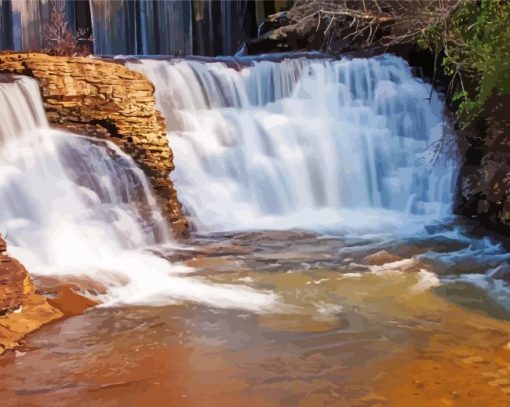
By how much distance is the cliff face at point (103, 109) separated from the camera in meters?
7.57

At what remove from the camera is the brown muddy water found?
3.32 m

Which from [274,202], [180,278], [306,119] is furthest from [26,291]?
[306,119]

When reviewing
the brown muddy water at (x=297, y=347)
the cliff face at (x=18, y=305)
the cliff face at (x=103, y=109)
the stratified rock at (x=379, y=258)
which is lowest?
the stratified rock at (x=379, y=258)

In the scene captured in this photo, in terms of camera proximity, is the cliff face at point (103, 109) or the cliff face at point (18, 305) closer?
the cliff face at point (18, 305)

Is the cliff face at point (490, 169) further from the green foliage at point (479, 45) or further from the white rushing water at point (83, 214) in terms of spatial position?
the white rushing water at point (83, 214)

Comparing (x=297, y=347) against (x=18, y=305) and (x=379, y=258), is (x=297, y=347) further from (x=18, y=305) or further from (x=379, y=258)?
(x=379, y=258)

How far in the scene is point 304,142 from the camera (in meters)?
9.98

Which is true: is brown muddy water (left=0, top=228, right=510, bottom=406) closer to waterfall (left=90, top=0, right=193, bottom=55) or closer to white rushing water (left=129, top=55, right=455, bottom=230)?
white rushing water (left=129, top=55, right=455, bottom=230)

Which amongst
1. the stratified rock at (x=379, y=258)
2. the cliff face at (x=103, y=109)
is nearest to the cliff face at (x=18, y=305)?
the stratified rock at (x=379, y=258)

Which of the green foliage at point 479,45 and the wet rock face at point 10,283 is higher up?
the green foliage at point 479,45

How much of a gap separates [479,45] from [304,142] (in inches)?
140

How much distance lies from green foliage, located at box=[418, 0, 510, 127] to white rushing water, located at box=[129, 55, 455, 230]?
1538 mm

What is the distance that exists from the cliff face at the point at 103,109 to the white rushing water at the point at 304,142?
2.58 feet

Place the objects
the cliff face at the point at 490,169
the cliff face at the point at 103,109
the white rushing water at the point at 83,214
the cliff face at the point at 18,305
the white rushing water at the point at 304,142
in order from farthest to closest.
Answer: the white rushing water at the point at 304,142 → the cliff face at the point at 103,109 → the cliff face at the point at 490,169 → the white rushing water at the point at 83,214 → the cliff face at the point at 18,305
